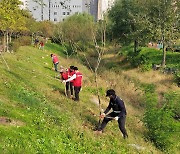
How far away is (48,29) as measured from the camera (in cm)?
6241

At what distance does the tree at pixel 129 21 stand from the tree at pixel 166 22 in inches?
47.1

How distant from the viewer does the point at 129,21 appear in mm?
39469

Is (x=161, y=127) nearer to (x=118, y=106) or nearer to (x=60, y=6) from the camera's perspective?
(x=118, y=106)

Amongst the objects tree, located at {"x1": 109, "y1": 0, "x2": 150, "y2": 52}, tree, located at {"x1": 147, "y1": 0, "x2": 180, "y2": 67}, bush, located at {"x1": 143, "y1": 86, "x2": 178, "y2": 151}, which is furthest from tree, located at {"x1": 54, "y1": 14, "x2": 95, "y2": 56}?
bush, located at {"x1": 143, "y1": 86, "x2": 178, "y2": 151}

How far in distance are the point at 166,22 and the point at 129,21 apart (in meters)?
5.91

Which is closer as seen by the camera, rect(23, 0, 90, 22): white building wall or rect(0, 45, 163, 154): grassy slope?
rect(0, 45, 163, 154): grassy slope

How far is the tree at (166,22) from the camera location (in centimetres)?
3419

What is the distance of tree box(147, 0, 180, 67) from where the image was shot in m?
34.2

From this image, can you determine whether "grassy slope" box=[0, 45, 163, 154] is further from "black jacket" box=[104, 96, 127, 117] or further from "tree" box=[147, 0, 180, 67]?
"tree" box=[147, 0, 180, 67]

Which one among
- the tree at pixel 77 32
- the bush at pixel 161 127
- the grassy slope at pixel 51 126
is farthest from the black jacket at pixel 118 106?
the tree at pixel 77 32

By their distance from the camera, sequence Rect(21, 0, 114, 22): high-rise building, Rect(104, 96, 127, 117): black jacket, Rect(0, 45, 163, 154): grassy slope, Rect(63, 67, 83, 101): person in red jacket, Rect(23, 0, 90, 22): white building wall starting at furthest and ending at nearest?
Rect(63, 67, 83, 101): person in red jacket → Rect(23, 0, 90, 22): white building wall → Rect(21, 0, 114, 22): high-rise building → Rect(104, 96, 127, 117): black jacket → Rect(0, 45, 163, 154): grassy slope

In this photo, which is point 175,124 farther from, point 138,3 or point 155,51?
point 155,51

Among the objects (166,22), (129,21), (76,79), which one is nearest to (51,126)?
(76,79)

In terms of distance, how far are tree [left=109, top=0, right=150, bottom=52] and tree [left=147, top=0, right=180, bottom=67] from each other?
1.20 meters
